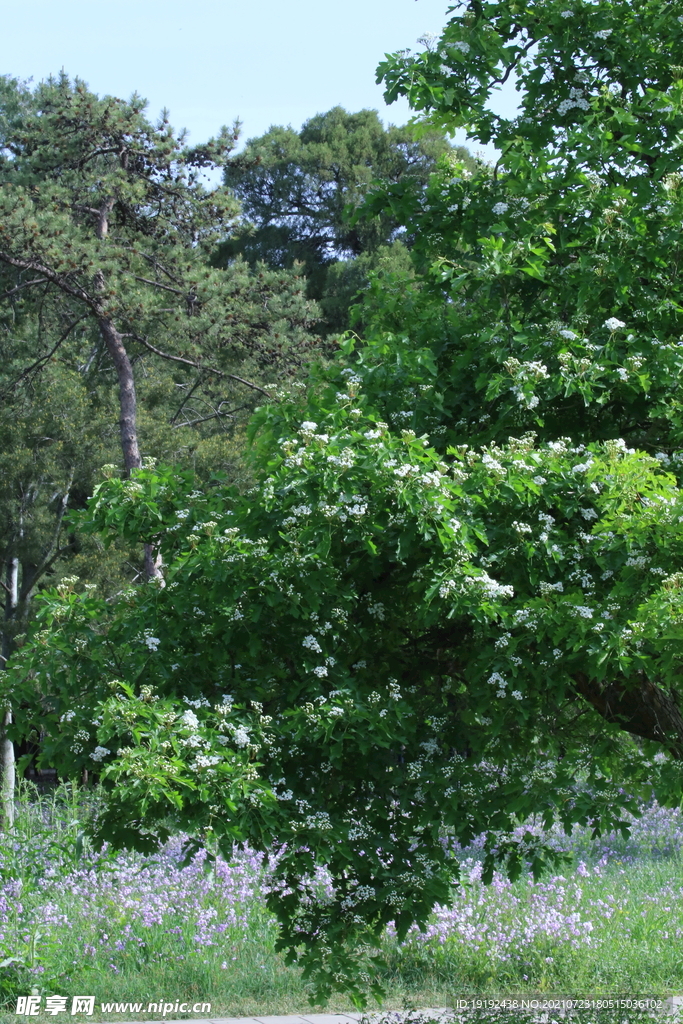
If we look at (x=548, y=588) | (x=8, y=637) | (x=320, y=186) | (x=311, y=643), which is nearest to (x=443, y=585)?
(x=548, y=588)

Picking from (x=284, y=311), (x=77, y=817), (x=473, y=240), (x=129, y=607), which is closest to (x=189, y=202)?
(x=284, y=311)

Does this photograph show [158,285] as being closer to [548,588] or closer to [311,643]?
[311,643]

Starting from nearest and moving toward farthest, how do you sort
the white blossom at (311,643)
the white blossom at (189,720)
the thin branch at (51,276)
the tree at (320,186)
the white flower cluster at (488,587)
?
the white blossom at (189,720)
the white flower cluster at (488,587)
the white blossom at (311,643)
the thin branch at (51,276)
the tree at (320,186)

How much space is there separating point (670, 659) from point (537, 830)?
1000 centimetres

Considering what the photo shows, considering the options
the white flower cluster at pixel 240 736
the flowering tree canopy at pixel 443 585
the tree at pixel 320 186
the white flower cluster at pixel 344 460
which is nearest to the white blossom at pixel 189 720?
the flowering tree canopy at pixel 443 585

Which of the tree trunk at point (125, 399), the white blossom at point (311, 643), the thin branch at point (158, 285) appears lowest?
the white blossom at point (311, 643)

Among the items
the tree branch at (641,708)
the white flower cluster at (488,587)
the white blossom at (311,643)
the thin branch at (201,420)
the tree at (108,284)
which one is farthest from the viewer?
the thin branch at (201,420)

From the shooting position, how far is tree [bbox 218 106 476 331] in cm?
2714

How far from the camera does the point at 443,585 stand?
3.75 m

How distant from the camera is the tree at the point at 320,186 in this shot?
27141mm

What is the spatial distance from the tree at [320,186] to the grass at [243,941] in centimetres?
2021

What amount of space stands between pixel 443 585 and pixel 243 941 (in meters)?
5.01

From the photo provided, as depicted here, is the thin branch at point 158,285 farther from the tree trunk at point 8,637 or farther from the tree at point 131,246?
the tree trunk at point 8,637

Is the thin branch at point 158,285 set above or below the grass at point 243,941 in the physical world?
above
